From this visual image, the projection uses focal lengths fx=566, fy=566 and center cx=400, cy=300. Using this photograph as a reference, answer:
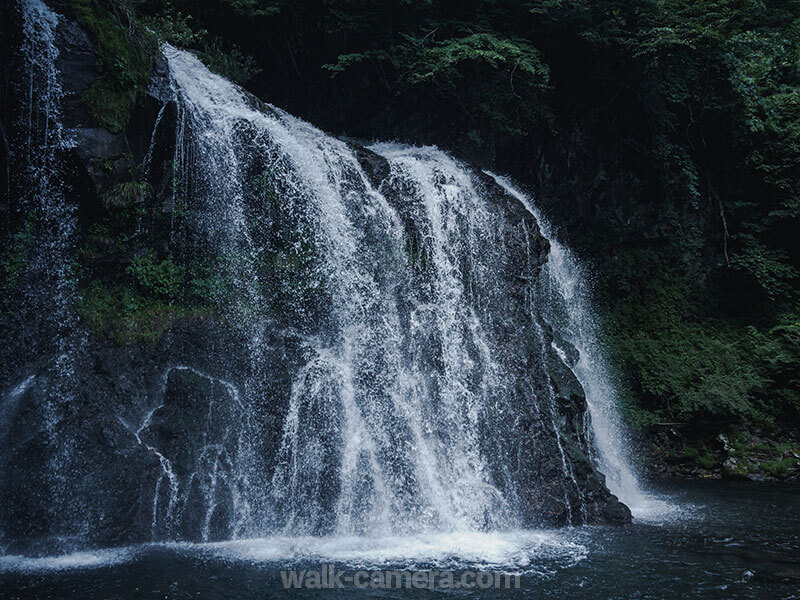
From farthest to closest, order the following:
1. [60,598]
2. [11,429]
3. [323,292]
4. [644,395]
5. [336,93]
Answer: [336,93] < [644,395] < [323,292] < [11,429] < [60,598]

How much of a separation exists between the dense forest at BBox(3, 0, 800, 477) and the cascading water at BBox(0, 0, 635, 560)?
9.85 ft

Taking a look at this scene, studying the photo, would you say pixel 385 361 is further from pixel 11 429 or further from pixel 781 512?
pixel 781 512

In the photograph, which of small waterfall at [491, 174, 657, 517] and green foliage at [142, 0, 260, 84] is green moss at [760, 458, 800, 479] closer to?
small waterfall at [491, 174, 657, 517]

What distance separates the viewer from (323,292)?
28.2 feet

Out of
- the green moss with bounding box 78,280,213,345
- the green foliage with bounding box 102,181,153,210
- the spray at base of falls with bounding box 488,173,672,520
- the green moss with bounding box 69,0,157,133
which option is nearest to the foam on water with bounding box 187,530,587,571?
the spray at base of falls with bounding box 488,173,672,520

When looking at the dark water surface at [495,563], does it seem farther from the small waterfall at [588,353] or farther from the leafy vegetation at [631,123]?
the leafy vegetation at [631,123]

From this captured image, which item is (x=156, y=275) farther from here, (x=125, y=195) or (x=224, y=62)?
(x=224, y=62)

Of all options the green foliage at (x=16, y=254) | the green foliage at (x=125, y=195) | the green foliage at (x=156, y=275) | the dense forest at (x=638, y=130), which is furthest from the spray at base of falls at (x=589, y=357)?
the green foliage at (x=16, y=254)

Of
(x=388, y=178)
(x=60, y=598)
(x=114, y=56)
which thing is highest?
(x=114, y=56)

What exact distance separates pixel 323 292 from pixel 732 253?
415 inches

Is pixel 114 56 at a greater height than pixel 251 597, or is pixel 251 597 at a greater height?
pixel 114 56

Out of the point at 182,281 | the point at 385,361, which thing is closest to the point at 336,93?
the point at 182,281

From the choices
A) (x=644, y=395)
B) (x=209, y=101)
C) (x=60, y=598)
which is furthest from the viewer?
(x=644, y=395)

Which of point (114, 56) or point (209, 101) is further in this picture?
point (209, 101)
